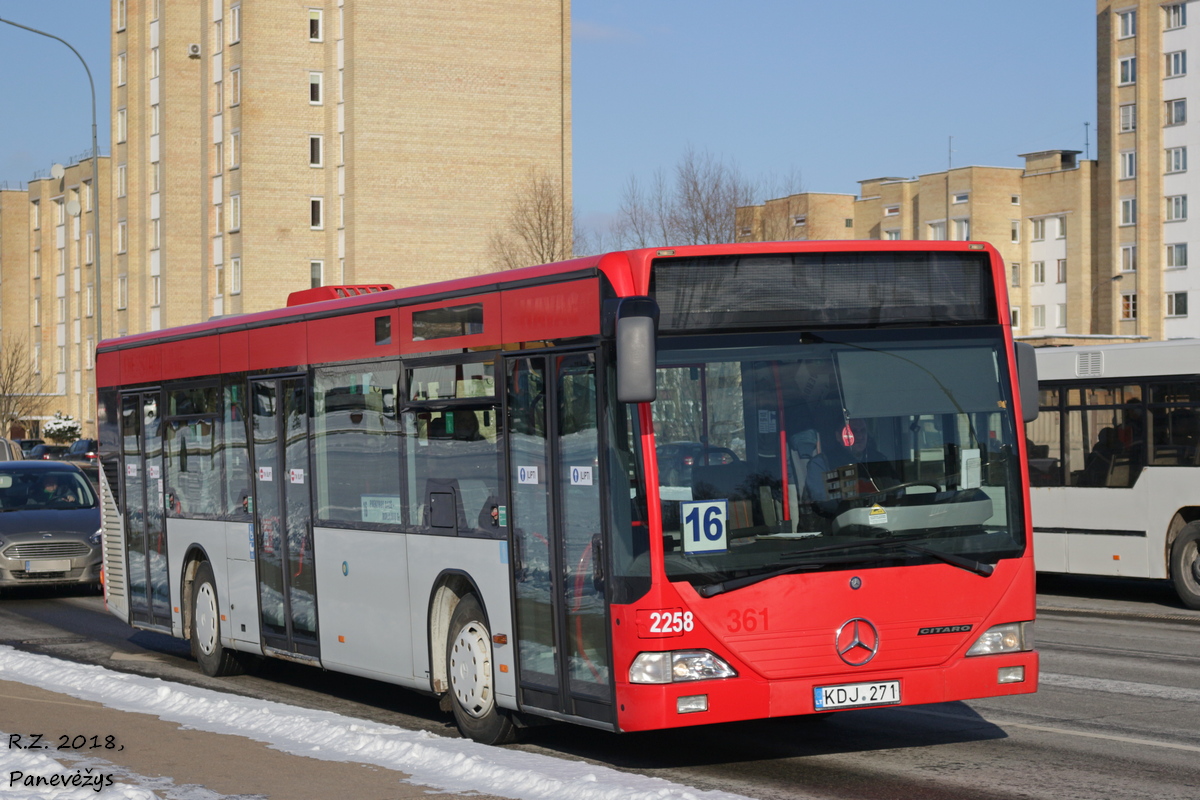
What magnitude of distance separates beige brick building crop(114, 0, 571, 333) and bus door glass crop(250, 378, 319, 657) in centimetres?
5469

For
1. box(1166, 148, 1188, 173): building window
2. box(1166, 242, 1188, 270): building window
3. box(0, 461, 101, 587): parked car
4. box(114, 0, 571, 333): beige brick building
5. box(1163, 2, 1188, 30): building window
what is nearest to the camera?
box(0, 461, 101, 587): parked car

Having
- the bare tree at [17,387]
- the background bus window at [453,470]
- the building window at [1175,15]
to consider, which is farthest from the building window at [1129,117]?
the background bus window at [453,470]

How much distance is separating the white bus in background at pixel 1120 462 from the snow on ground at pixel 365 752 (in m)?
10.7

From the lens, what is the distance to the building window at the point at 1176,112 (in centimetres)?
8544

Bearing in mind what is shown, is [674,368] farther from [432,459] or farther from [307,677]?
[307,677]

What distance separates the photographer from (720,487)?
7.89 m

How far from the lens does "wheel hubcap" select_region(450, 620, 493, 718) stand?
9.30 metres

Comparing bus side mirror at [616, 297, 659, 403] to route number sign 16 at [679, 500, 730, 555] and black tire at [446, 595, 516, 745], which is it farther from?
black tire at [446, 595, 516, 745]

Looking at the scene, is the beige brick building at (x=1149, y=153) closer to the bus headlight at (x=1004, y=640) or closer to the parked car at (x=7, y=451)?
the parked car at (x=7, y=451)

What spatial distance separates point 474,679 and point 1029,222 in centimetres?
10112

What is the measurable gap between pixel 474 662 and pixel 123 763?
2.10 meters

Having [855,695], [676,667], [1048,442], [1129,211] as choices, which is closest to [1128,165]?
[1129,211]

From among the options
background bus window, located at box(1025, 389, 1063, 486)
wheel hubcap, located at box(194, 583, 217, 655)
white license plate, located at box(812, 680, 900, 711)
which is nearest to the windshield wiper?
white license plate, located at box(812, 680, 900, 711)

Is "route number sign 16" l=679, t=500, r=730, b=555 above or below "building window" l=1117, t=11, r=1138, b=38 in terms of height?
below
